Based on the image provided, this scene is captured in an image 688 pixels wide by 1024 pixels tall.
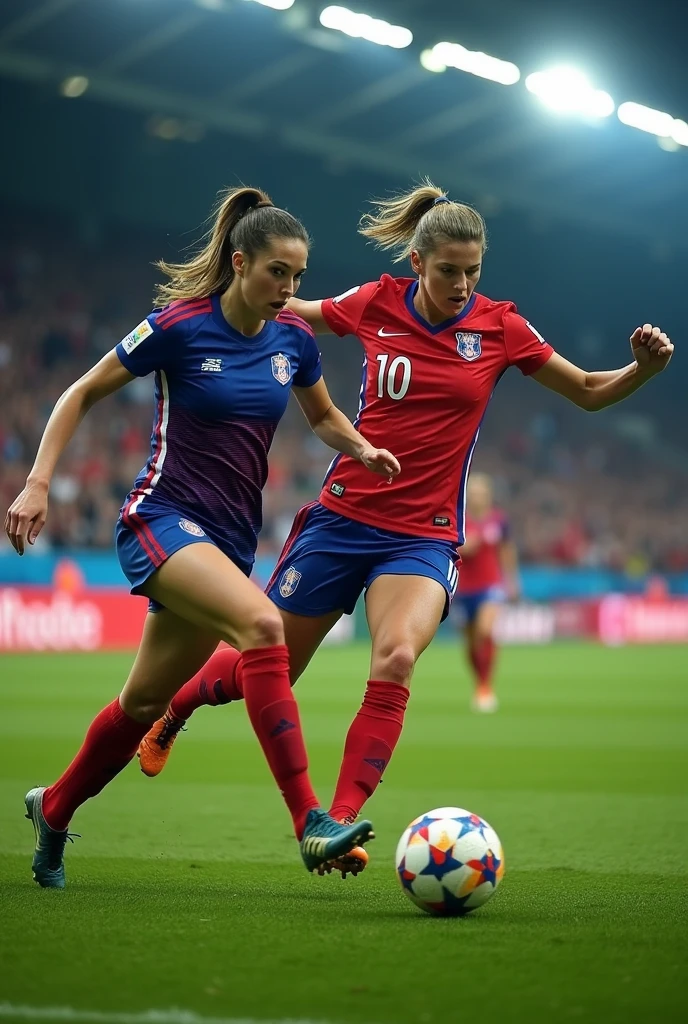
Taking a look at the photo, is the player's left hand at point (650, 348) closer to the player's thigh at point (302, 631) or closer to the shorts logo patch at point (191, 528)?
the player's thigh at point (302, 631)

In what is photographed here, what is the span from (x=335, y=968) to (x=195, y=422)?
2120 mm

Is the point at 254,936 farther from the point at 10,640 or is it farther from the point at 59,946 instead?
the point at 10,640

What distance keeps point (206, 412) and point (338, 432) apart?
617 millimetres

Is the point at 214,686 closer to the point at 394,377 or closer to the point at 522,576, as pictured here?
the point at 394,377

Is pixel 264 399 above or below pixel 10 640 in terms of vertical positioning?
above

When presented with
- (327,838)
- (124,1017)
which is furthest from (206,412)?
(124,1017)

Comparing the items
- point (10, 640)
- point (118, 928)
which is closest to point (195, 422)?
point (118, 928)

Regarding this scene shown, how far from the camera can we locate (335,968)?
370 centimetres

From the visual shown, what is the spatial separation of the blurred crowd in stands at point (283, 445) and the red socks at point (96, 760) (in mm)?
17686

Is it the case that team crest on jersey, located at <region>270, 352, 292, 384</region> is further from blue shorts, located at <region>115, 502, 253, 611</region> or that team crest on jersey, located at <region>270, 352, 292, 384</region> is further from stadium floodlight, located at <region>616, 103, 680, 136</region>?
stadium floodlight, located at <region>616, 103, 680, 136</region>

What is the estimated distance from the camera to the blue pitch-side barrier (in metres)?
21.2

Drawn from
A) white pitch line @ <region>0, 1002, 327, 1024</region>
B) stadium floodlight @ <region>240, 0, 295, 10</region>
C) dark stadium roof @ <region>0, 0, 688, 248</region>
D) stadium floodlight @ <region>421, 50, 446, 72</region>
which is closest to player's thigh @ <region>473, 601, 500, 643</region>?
dark stadium roof @ <region>0, 0, 688, 248</region>

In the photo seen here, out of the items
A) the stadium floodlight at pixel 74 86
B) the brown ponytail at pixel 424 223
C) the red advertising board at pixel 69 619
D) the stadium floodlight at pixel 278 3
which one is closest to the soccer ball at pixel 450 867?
the brown ponytail at pixel 424 223

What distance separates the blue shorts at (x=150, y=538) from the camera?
192 inches
